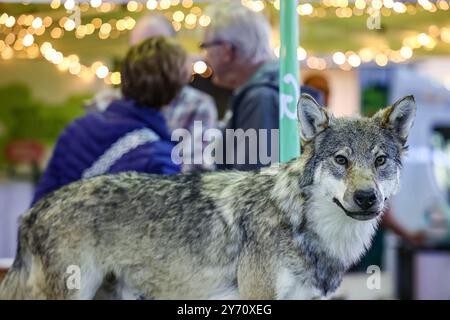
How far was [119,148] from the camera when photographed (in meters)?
3.17

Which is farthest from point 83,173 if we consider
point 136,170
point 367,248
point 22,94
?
point 367,248

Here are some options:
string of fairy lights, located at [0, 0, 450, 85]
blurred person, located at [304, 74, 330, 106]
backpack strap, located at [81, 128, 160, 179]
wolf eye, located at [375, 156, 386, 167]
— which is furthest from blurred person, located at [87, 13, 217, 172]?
wolf eye, located at [375, 156, 386, 167]

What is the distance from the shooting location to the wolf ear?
8.26 ft

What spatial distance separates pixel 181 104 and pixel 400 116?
3.76 ft

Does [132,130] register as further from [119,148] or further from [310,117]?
[310,117]

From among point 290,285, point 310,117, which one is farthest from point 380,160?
point 290,285

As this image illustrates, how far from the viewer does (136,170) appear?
3113mm

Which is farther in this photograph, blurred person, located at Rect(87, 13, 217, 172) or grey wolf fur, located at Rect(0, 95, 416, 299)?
blurred person, located at Rect(87, 13, 217, 172)

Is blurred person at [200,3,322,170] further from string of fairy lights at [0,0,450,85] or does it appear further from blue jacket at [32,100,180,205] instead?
blue jacket at [32,100,180,205]

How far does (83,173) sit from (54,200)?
11.9 inches

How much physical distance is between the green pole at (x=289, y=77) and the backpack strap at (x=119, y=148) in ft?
1.80

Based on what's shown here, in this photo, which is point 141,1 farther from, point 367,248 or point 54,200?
point 367,248

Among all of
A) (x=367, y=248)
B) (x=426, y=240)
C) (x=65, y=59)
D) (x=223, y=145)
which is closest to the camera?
(x=367, y=248)

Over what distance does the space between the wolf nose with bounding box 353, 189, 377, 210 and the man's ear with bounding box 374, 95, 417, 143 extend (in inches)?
9.7
